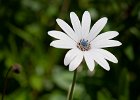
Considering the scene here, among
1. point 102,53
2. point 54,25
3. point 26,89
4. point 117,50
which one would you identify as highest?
point 54,25

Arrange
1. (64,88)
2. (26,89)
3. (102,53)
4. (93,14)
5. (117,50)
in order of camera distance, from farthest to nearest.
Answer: (93,14) → (64,88) → (117,50) → (26,89) → (102,53)

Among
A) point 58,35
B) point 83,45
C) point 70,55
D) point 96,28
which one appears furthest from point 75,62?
point 96,28

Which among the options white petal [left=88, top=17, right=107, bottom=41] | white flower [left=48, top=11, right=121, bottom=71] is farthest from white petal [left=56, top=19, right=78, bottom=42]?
white petal [left=88, top=17, right=107, bottom=41]

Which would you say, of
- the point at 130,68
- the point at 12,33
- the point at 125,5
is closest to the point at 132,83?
the point at 130,68

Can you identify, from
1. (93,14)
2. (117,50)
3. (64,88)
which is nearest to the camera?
(117,50)

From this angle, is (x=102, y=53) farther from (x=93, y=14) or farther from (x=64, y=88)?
(x=93, y=14)

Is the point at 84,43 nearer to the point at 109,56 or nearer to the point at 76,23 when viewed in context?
the point at 76,23

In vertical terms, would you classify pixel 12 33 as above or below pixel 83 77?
above

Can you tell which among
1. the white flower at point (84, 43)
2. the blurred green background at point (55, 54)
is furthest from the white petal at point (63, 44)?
the blurred green background at point (55, 54)
